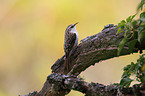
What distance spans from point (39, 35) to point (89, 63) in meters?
6.24

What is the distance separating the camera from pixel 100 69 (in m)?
8.70

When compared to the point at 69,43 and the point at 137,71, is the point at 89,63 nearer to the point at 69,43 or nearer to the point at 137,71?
the point at 137,71

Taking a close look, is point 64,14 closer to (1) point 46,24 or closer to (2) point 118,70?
(1) point 46,24

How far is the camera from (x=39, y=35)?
9414 millimetres

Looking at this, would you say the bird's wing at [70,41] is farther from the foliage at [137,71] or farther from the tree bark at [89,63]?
the foliage at [137,71]

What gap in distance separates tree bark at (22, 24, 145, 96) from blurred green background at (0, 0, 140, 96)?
198 inches

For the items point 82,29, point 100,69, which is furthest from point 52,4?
point 100,69

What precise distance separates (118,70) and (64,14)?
2.98 meters

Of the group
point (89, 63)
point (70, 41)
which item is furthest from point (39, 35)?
point (89, 63)

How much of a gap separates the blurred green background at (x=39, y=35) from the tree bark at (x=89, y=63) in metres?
5.02

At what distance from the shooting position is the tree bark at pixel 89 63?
2883mm

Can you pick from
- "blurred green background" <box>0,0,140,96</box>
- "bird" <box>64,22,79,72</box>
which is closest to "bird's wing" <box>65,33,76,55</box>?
"bird" <box>64,22,79,72</box>

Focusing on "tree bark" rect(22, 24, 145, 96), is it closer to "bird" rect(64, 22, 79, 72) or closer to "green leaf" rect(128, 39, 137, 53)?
"bird" rect(64, 22, 79, 72)

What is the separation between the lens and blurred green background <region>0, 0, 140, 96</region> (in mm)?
8789
